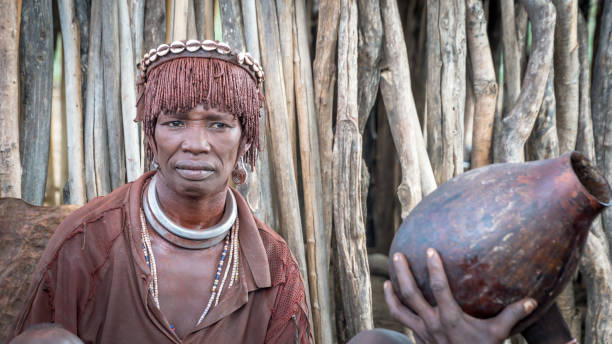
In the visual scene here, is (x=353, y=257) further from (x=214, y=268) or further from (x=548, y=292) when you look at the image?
(x=548, y=292)

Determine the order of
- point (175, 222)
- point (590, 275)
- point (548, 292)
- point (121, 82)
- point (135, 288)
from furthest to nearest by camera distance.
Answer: point (590, 275), point (121, 82), point (175, 222), point (135, 288), point (548, 292)

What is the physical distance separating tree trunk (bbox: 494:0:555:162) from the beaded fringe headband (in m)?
1.48

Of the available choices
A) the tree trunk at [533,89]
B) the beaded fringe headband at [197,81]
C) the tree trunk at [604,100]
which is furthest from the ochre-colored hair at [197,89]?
the tree trunk at [604,100]

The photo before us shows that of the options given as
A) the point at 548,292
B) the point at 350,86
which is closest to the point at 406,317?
the point at 548,292

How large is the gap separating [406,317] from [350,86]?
1612mm

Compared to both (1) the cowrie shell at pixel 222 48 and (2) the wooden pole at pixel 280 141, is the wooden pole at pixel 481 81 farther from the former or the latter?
(1) the cowrie shell at pixel 222 48

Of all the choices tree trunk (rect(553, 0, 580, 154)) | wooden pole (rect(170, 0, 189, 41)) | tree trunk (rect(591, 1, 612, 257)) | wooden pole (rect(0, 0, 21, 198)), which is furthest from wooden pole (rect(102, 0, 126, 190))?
tree trunk (rect(591, 1, 612, 257))

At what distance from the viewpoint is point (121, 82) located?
2.77 meters

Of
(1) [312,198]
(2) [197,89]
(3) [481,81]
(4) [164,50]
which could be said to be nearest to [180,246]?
(2) [197,89]

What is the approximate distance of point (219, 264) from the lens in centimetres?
206

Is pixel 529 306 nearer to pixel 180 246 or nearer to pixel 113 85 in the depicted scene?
pixel 180 246

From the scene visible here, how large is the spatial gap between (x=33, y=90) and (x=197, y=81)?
1.32m

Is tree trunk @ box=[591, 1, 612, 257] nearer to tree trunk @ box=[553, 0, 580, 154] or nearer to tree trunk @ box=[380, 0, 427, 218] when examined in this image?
tree trunk @ box=[553, 0, 580, 154]

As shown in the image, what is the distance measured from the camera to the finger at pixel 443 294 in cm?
134
